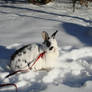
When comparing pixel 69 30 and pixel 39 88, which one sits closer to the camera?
pixel 39 88

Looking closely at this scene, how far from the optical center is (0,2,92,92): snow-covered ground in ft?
10.3

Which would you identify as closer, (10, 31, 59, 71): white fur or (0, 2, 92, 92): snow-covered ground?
(0, 2, 92, 92): snow-covered ground

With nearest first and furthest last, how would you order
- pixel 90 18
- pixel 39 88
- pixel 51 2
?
pixel 39 88 < pixel 90 18 < pixel 51 2

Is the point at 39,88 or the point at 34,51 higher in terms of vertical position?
the point at 34,51

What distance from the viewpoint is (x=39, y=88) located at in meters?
3.01

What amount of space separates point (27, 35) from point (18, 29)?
0.57 metres

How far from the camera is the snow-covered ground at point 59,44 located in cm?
314

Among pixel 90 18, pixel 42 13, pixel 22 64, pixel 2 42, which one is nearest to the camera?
pixel 22 64

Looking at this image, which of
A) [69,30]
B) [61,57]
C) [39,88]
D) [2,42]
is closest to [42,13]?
[69,30]

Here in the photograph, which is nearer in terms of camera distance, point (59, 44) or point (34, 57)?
point (34, 57)

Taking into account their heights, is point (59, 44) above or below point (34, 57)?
below

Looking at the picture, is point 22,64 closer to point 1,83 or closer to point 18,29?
point 1,83

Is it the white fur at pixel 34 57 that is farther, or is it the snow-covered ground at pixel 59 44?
the white fur at pixel 34 57

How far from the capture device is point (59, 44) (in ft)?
15.8
